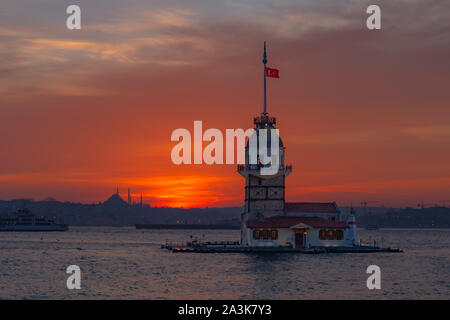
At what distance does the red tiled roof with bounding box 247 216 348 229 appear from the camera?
97500 millimetres

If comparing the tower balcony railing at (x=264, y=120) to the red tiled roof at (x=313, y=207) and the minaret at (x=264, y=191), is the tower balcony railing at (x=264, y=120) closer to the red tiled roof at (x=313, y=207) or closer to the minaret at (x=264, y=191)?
the minaret at (x=264, y=191)

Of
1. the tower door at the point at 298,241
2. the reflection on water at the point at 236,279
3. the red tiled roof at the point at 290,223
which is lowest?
the reflection on water at the point at 236,279

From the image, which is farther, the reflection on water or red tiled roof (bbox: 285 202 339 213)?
red tiled roof (bbox: 285 202 339 213)

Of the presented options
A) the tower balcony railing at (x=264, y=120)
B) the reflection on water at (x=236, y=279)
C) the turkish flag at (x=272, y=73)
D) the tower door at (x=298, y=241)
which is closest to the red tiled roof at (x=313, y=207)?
the tower door at (x=298, y=241)

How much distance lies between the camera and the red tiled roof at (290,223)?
9750 centimetres

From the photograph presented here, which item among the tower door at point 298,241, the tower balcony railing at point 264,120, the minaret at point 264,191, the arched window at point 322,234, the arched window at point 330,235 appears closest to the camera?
the tower door at point 298,241

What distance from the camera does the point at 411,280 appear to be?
67.4m

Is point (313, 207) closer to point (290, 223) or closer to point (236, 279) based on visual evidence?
point (290, 223)

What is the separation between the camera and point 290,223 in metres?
97.7

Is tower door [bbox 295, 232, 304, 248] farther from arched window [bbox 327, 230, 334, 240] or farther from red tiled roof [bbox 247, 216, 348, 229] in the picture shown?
A: arched window [bbox 327, 230, 334, 240]

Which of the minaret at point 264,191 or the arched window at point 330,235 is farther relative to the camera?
the minaret at point 264,191

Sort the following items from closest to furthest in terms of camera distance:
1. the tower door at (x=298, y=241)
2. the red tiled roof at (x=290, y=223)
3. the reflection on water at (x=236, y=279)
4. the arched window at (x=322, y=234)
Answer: the reflection on water at (x=236, y=279) < the red tiled roof at (x=290, y=223) < the tower door at (x=298, y=241) < the arched window at (x=322, y=234)

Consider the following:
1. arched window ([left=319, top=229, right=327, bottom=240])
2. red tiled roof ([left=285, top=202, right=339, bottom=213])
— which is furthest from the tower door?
red tiled roof ([left=285, top=202, right=339, bottom=213])
